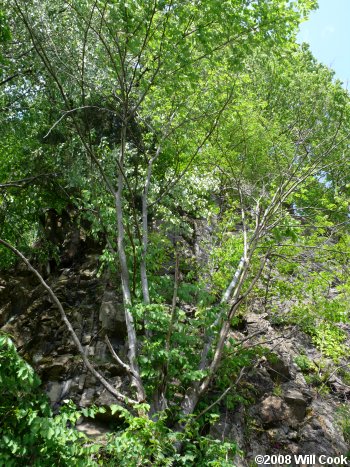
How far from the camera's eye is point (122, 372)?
8672 mm

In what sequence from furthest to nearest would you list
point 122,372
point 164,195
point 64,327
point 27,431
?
point 64,327 < point 122,372 < point 164,195 < point 27,431

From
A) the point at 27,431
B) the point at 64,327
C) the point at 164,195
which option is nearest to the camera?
the point at 27,431

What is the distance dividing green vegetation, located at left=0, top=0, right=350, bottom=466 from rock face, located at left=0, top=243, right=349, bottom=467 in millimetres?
470

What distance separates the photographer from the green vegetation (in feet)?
18.6

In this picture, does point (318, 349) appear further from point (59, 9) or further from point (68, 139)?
point (59, 9)

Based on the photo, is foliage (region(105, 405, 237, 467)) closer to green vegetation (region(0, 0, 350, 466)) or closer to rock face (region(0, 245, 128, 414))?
green vegetation (region(0, 0, 350, 466))

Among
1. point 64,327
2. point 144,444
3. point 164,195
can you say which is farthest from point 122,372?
point 164,195

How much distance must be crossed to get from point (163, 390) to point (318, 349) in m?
6.42

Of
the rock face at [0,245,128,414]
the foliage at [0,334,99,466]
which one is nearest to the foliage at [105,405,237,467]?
the foliage at [0,334,99,466]

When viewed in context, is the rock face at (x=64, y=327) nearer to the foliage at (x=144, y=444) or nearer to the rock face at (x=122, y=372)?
the rock face at (x=122, y=372)

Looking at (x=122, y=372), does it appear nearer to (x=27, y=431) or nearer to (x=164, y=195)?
(x=27, y=431)

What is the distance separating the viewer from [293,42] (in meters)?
7.02

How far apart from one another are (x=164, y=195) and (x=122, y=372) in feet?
12.8

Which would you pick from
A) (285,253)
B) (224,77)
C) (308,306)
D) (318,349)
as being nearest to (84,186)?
(224,77)
